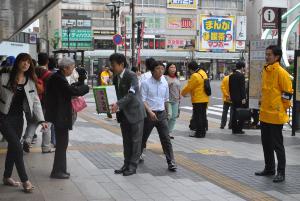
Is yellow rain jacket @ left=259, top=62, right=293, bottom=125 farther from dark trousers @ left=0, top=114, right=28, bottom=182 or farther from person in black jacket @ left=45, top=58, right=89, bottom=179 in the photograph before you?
dark trousers @ left=0, top=114, right=28, bottom=182

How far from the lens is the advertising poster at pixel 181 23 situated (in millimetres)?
73188

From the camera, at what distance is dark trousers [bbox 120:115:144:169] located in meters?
7.02

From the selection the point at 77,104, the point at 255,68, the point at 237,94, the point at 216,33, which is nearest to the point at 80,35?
the point at 216,33

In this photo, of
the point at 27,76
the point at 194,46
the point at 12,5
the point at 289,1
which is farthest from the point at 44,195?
the point at 289,1

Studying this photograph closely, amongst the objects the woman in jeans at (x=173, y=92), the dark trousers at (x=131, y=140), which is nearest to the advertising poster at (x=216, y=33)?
the woman in jeans at (x=173, y=92)

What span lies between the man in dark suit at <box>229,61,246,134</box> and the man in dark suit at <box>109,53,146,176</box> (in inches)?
214

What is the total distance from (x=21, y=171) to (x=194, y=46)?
2659 inches

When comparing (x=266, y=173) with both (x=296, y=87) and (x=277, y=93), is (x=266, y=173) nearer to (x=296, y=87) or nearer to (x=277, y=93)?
(x=277, y=93)

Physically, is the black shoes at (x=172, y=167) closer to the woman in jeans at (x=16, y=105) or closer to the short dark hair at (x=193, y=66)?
the woman in jeans at (x=16, y=105)

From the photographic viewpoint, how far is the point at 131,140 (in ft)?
23.4

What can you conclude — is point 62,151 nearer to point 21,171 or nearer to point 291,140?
point 21,171

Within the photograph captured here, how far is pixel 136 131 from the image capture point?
23.1ft

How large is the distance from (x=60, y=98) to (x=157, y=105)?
1655 mm

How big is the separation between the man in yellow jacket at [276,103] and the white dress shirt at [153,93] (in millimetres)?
1595
